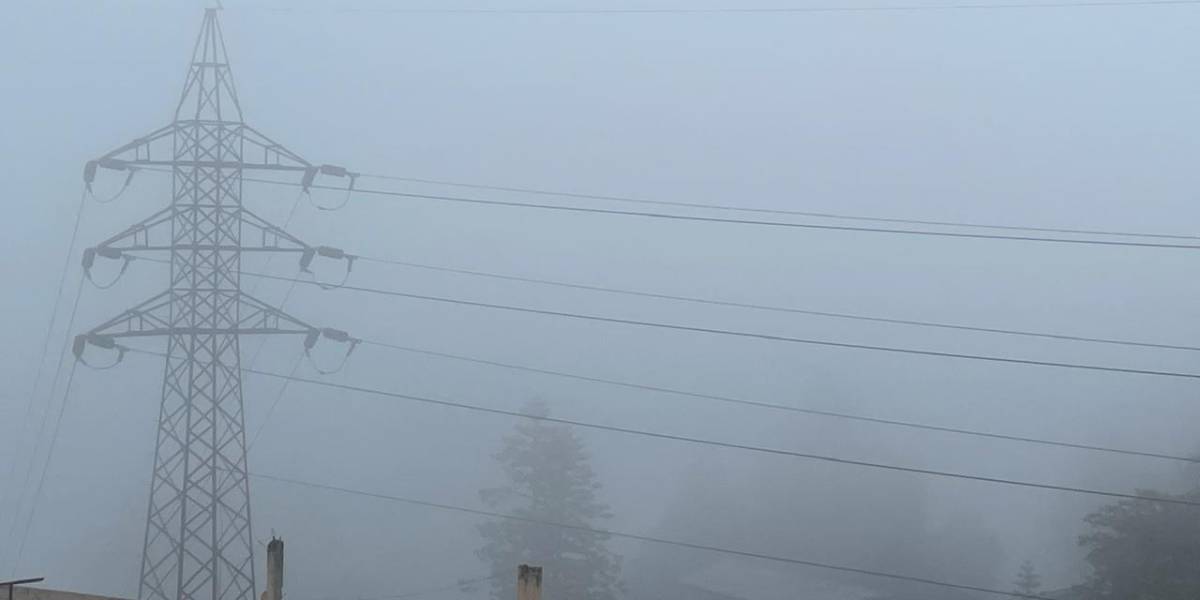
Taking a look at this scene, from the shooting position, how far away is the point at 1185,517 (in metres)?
23.4

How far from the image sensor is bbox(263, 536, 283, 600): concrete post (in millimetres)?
10078

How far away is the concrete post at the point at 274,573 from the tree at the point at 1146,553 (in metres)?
15.8

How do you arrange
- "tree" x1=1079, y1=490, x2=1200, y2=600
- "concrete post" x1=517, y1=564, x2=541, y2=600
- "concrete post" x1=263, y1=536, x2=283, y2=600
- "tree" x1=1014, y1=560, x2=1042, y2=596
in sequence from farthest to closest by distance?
"tree" x1=1014, y1=560, x2=1042, y2=596, "tree" x1=1079, y1=490, x2=1200, y2=600, "concrete post" x1=263, y1=536, x2=283, y2=600, "concrete post" x1=517, y1=564, x2=541, y2=600

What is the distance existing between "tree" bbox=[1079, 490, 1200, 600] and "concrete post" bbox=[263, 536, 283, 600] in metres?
15.8

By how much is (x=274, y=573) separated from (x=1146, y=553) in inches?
653

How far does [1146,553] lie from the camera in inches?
876

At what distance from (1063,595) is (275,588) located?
20254 millimetres

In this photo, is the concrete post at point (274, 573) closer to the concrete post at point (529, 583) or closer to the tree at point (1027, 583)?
the concrete post at point (529, 583)

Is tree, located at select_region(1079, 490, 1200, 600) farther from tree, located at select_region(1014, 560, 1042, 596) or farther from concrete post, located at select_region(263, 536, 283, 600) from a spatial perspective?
concrete post, located at select_region(263, 536, 283, 600)

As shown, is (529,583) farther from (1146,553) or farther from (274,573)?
(1146,553)

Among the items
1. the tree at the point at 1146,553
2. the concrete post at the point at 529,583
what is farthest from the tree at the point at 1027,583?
the concrete post at the point at 529,583

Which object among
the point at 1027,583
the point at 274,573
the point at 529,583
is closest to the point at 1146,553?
the point at 1027,583

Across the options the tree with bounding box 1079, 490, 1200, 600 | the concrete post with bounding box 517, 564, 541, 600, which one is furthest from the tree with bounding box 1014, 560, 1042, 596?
the concrete post with bounding box 517, 564, 541, 600

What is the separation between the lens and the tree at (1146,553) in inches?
858
